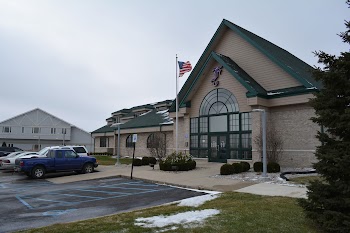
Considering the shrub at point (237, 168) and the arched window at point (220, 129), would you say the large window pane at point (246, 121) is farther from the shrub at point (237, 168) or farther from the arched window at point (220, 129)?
the shrub at point (237, 168)

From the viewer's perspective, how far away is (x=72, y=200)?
12055 mm

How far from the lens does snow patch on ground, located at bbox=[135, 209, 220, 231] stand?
7.26m

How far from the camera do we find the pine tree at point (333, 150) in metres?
6.50

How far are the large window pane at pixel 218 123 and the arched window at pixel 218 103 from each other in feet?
1.56

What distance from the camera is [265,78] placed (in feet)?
79.8

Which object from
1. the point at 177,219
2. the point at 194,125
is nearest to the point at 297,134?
the point at 194,125

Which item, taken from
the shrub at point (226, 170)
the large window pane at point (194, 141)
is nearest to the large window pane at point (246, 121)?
the large window pane at point (194, 141)

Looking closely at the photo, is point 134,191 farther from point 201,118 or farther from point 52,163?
point 201,118

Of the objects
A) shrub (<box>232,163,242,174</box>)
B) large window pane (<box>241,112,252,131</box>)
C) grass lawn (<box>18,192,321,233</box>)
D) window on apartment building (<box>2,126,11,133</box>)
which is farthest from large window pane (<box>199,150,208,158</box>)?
window on apartment building (<box>2,126,11,133</box>)

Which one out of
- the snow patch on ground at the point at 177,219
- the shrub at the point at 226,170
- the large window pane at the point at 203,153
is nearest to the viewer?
the snow patch on ground at the point at 177,219

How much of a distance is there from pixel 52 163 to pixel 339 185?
17.7 m

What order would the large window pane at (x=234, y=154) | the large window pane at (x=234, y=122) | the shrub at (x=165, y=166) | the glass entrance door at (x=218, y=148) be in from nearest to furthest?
the shrub at (x=165, y=166), the large window pane at (x=234, y=154), the large window pane at (x=234, y=122), the glass entrance door at (x=218, y=148)

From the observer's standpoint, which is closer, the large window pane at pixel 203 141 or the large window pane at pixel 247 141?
the large window pane at pixel 247 141

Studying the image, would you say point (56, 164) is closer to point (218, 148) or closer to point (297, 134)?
point (218, 148)
